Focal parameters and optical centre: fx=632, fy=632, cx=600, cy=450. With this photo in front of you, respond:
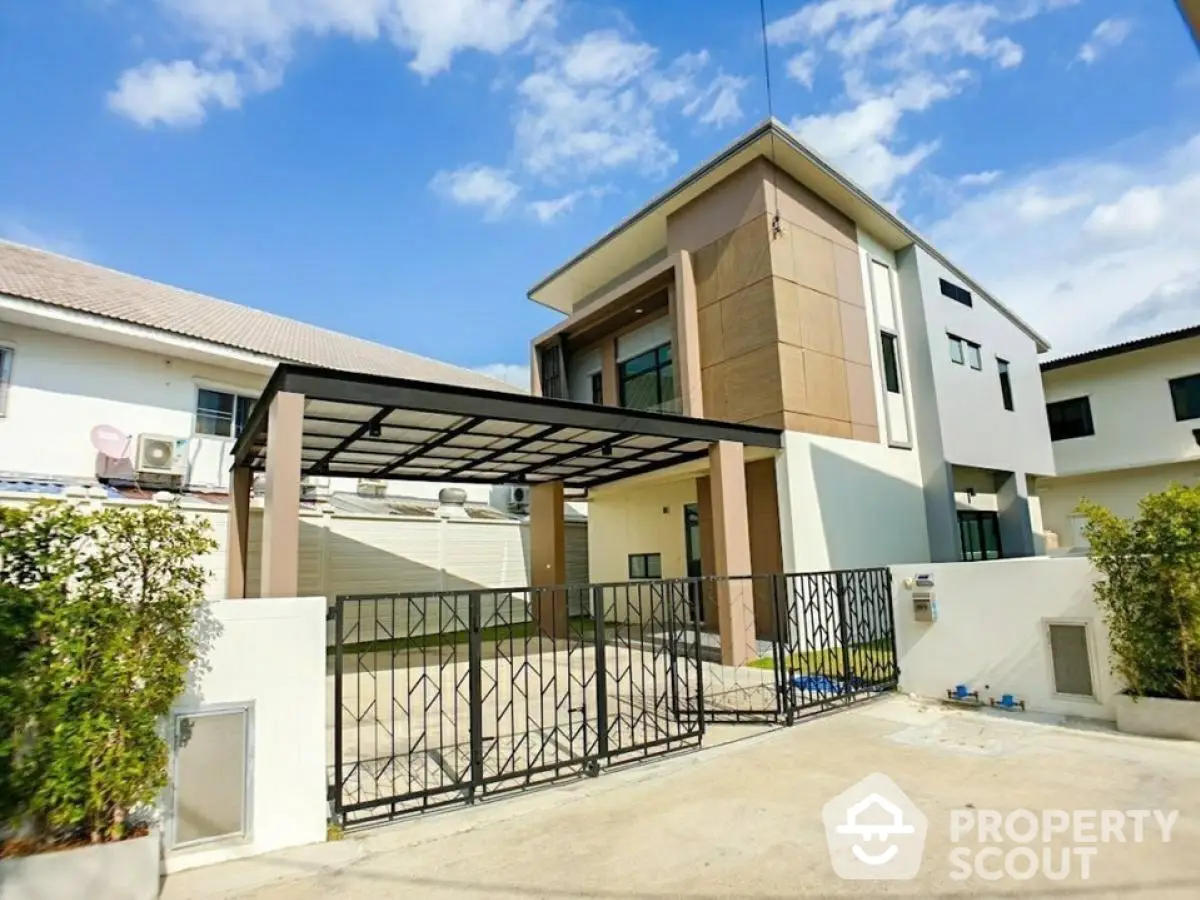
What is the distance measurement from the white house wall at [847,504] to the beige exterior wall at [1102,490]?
9312 mm

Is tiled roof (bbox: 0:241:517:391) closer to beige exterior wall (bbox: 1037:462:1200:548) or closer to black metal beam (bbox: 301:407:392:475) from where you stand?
black metal beam (bbox: 301:407:392:475)

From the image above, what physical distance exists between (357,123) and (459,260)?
3553mm

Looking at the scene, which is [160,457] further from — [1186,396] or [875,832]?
[1186,396]

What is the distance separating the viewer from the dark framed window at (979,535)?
A: 1499 cm

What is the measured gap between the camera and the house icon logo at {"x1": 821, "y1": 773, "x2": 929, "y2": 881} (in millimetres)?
3230

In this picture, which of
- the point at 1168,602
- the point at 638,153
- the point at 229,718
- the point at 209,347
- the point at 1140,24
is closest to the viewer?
the point at 229,718

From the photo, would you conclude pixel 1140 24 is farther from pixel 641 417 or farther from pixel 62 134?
pixel 62 134

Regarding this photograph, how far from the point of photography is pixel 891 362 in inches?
532

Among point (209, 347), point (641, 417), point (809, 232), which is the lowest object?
point (641, 417)

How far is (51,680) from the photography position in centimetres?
296

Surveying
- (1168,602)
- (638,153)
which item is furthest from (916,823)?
(638,153)

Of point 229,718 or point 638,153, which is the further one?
point 638,153

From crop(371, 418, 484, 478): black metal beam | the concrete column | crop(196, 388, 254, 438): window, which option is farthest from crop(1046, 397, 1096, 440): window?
crop(196, 388, 254, 438): window

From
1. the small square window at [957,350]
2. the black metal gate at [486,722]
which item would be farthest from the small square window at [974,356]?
the black metal gate at [486,722]
